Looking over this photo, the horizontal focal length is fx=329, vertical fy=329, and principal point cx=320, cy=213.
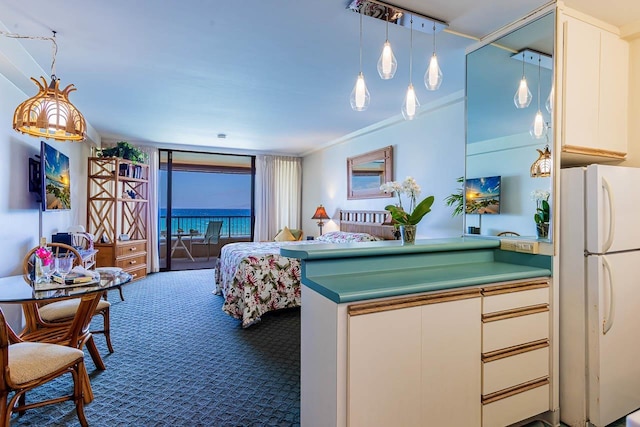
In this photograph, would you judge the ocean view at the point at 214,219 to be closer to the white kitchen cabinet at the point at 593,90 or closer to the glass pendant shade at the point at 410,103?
the glass pendant shade at the point at 410,103

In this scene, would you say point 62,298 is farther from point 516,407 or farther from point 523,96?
point 523,96

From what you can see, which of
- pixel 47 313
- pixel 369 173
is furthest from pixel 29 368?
pixel 369 173

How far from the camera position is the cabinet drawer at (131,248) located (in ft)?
17.0

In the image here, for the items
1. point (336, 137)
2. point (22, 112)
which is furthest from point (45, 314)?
point (336, 137)

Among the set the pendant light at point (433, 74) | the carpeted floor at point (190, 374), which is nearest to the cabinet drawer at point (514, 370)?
the carpeted floor at point (190, 374)

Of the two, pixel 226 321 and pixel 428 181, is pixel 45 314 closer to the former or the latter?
pixel 226 321

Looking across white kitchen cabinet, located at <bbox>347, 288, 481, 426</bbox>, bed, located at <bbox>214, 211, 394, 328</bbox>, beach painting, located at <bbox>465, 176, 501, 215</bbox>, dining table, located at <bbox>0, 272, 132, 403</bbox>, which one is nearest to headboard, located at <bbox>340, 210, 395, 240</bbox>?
bed, located at <bbox>214, 211, 394, 328</bbox>

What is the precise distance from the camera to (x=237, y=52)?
2660 millimetres

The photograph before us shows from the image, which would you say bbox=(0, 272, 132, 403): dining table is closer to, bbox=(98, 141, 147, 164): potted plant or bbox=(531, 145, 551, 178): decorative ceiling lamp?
bbox=(531, 145, 551, 178): decorative ceiling lamp

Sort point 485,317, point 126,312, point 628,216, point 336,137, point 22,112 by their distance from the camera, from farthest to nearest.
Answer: point 336,137 < point 126,312 < point 22,112 < point 628,216 < point 485,317

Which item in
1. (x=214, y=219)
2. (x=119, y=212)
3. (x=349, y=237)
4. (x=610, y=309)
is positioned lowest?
(x=610, y=309)

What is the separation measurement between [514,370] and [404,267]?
83 centimetres

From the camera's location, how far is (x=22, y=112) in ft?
6.98

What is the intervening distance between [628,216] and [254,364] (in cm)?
278
